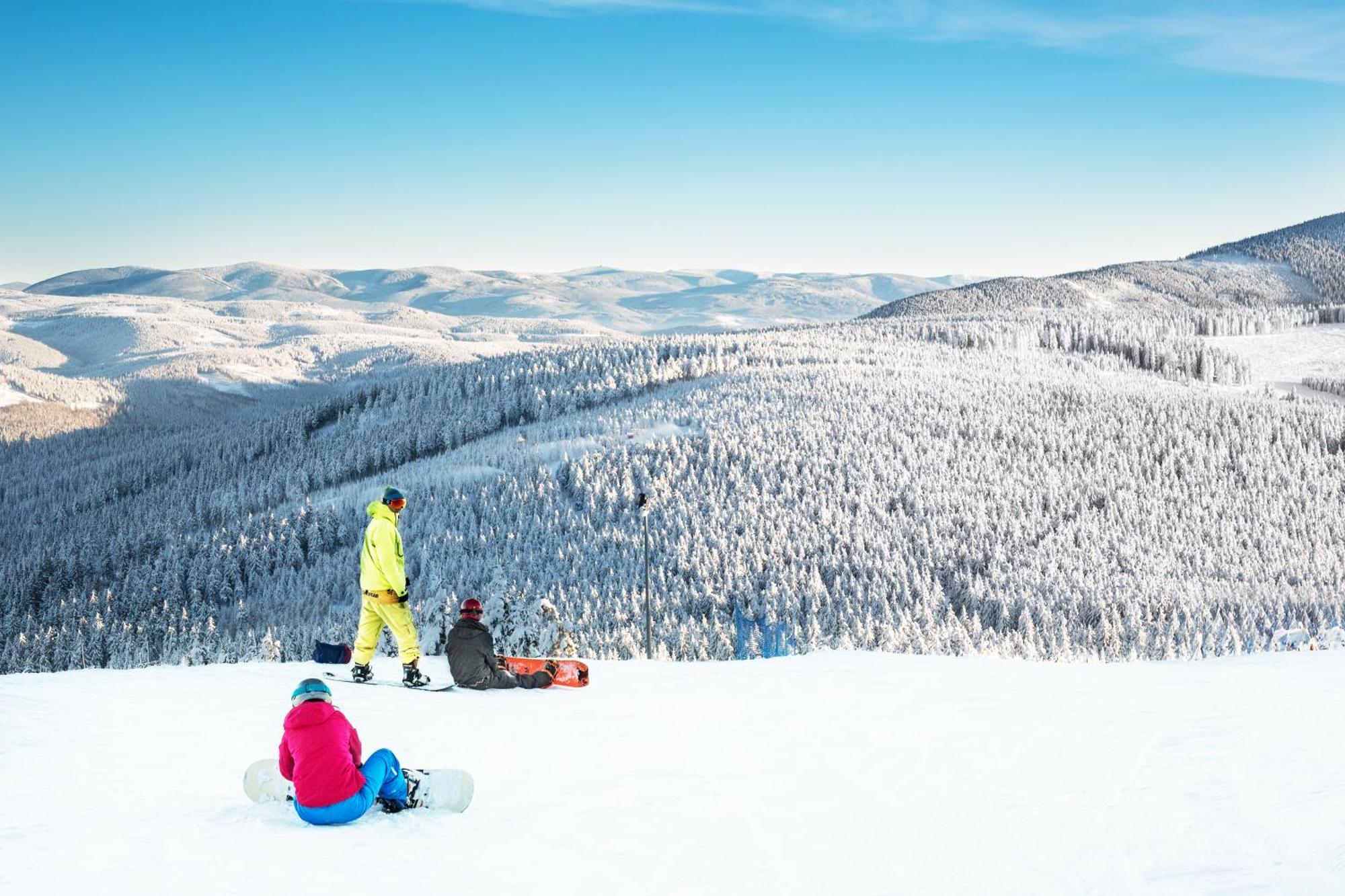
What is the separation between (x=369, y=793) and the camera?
8531 millimetres

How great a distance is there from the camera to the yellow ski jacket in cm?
1423

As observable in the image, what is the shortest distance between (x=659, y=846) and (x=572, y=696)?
6.73 metres

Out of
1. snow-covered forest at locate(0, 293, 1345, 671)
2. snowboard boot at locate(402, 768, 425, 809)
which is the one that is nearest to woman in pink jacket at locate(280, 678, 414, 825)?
snowboard boot at locate(402, 768, 425, 809)

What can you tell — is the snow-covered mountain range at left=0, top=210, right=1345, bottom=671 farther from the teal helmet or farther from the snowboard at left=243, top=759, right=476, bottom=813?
the teal helmet

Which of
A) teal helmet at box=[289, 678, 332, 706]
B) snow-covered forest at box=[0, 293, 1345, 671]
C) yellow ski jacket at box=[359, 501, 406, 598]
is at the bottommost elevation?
snow-covered forest at box=[0, 293, 1345, 671]

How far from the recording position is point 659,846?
323 inches

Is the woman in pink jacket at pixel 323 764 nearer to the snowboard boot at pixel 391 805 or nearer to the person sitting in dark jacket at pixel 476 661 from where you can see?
the snowboard boot at pixel 391 805

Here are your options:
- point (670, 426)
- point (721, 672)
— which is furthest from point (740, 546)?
point (721, 672)

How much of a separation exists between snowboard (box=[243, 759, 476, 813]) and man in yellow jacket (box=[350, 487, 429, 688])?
535 centimetres

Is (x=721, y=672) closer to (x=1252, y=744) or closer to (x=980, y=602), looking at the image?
(x=1252, y=744)

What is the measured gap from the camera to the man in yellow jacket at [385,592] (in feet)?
46.7

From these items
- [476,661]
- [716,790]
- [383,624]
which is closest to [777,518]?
[476,661]

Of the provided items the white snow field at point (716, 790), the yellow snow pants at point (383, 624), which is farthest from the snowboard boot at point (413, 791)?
the yellow snow pants at point (383, 624)

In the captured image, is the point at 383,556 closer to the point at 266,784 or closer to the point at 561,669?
the point at 561,669
